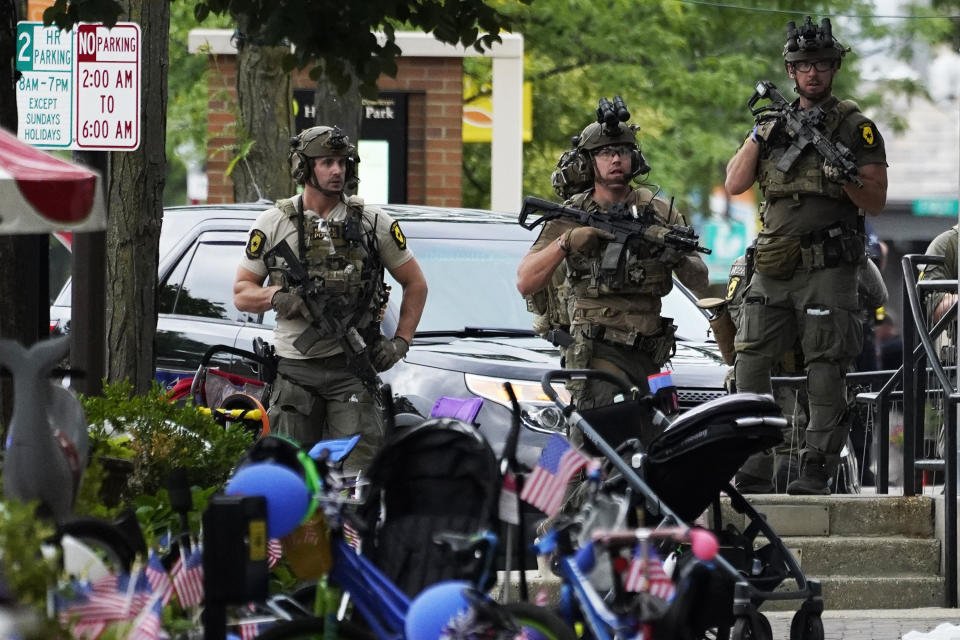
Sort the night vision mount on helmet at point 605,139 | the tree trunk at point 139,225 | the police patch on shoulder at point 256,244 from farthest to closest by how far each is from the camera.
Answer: the tree trunk at point 139,225, the police patch on shoulder at point 256,244, the night vision mount on helmet at point 605,139

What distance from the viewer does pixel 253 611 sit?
17.0ft

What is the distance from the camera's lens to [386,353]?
8688 mm

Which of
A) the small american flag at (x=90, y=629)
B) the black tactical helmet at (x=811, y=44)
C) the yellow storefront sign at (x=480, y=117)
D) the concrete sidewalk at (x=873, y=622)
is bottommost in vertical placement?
the concrete sidewalk at (x=873, y=622)

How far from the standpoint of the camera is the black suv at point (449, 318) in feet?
30.1

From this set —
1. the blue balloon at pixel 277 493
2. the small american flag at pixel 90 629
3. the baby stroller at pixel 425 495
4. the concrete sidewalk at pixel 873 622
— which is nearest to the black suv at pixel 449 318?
the concrete sidewalk at pixel 873 622

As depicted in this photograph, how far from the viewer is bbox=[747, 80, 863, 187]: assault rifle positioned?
8.59 m

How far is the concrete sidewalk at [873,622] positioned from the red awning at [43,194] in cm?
366

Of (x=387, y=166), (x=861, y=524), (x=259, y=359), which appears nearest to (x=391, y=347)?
(x=259, y=359)

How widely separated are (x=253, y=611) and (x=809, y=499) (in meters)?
4.34

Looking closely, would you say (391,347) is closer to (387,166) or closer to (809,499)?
(809,499)

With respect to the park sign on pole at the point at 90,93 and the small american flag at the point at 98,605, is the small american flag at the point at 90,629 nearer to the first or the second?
the small american flag at the point at 98,605

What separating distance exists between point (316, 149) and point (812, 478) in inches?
109

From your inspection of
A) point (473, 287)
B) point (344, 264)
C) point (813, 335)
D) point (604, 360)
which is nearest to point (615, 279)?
point (604, 360)

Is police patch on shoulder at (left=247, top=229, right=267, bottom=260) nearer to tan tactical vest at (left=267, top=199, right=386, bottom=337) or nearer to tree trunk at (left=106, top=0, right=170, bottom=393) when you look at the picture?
tan tactical vest at (left=267, top=199, right=386, bottom=337)
